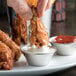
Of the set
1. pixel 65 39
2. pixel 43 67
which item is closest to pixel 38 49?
pixel 43 67

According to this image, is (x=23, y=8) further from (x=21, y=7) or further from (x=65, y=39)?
(x=65, y=39)

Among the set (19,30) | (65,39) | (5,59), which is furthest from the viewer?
(19,30)

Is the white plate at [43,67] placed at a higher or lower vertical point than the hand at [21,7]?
lower

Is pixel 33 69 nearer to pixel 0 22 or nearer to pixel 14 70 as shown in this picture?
pixel 14 70

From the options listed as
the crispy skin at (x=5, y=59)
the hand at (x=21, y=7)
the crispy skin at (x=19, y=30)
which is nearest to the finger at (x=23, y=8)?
the hand at (x=21, y=7)

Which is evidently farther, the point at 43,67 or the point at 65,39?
the point at 65,39

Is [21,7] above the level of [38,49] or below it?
above

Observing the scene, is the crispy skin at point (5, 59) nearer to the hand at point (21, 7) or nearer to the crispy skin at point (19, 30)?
the hand at point (21, 7)

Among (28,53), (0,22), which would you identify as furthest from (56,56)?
(0,22)
